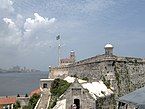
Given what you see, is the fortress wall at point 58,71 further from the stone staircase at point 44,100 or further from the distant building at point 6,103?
the distant building at point 6,103

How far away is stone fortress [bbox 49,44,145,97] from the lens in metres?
32.7

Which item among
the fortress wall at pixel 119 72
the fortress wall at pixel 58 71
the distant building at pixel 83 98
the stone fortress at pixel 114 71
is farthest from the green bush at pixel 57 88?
the fortress wall at pixel 58 71

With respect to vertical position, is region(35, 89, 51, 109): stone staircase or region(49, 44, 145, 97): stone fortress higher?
region(49, 44, 145, 97): stone fortress

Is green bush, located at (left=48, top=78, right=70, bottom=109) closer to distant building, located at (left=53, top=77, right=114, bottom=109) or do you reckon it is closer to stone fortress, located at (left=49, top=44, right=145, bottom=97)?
stone fortress, located at (left=49, top=44, right=145, bottom=97)

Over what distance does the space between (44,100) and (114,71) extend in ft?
28.7

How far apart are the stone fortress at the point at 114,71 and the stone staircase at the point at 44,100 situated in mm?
4507

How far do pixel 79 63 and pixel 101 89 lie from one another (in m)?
9.53

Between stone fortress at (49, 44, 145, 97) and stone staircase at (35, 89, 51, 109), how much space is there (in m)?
4.51

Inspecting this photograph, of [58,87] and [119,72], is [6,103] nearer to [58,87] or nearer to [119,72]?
[58,87]

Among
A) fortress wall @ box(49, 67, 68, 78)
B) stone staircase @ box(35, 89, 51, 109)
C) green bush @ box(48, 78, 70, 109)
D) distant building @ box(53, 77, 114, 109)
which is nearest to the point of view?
distant building @ box(53, 77, 114, 109)

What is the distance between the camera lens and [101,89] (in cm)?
2950

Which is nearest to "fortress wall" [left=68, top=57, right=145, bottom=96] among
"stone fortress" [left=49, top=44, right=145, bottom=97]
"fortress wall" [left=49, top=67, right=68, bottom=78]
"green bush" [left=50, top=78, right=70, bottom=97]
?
"stone fortress" [left=49, top=44, right=145, bottom=97]

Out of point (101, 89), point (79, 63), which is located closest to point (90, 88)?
point (101, 89)

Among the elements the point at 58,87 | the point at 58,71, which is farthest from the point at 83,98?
the point at 58,71
